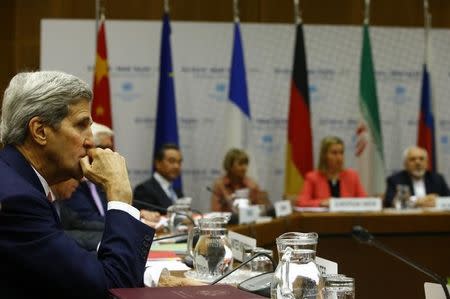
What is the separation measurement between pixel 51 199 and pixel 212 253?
0.71 metres

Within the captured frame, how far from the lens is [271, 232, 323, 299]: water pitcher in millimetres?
1917

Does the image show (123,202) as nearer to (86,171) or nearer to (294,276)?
(86,171)

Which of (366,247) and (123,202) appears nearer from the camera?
(123,202)

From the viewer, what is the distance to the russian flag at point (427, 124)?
8242 mm

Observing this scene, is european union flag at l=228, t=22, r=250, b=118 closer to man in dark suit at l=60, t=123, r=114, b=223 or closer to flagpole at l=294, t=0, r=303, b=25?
flagpole at l=294, t=0, r=303, b=25

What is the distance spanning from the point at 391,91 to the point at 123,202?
666cm

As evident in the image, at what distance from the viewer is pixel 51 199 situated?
7.41ft

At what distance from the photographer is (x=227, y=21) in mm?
8555

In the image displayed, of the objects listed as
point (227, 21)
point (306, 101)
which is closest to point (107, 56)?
point (227, 21)

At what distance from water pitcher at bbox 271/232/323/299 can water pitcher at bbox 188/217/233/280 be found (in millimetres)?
806

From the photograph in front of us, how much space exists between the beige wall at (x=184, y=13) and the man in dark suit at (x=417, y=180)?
6.13 feet

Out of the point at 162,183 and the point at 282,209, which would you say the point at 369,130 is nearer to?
the point at 162,183

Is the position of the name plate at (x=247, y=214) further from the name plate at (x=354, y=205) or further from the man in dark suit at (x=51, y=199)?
the man in dark suit at (x=51, y=199)

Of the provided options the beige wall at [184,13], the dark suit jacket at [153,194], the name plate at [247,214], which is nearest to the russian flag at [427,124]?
the beige wall at [184,13]
